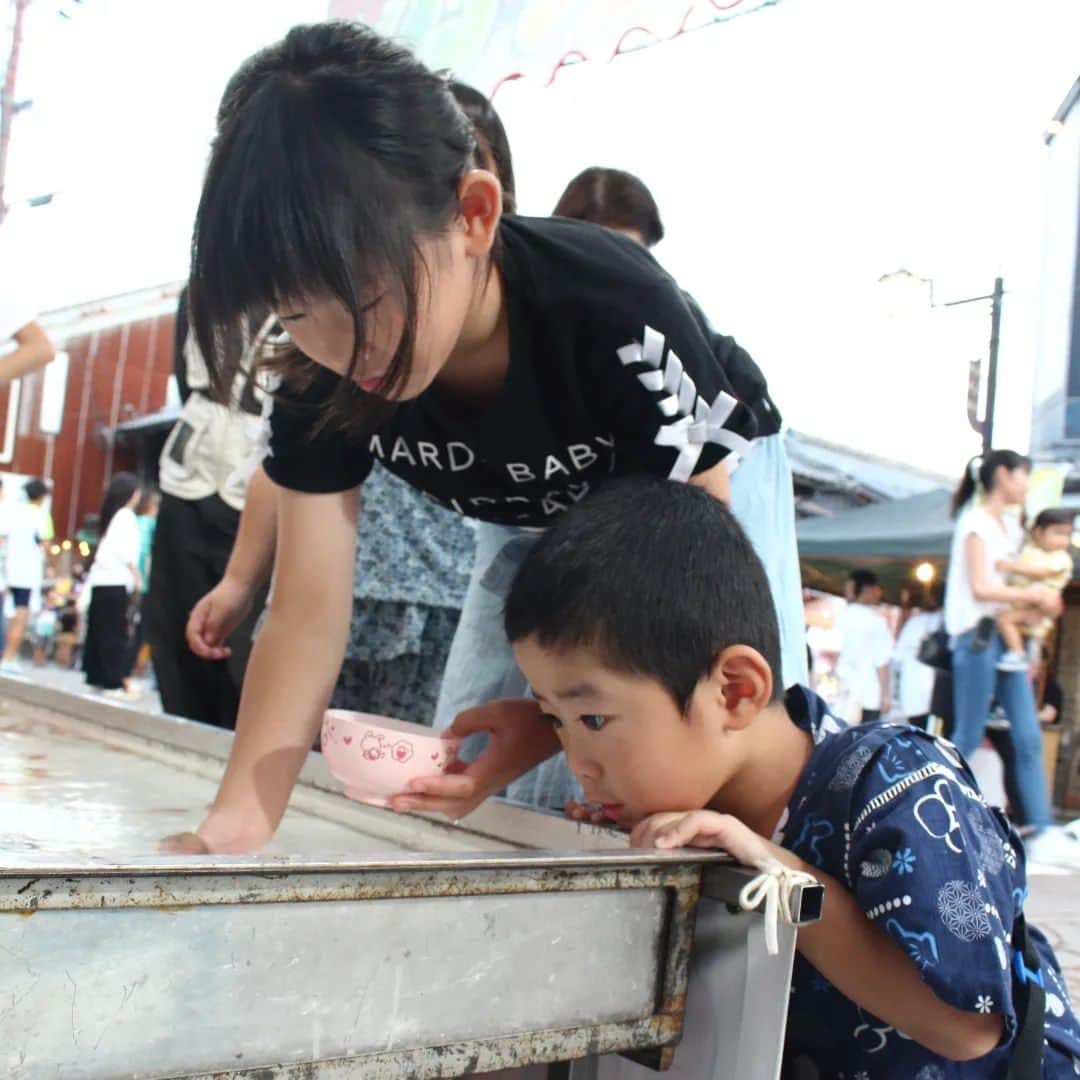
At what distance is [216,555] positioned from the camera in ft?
8.36

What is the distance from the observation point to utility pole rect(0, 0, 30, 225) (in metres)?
10.8

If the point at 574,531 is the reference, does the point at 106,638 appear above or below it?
below

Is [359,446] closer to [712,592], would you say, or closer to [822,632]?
[712,592]

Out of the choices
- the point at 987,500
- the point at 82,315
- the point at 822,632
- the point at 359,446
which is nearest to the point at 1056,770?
the point at 822,632

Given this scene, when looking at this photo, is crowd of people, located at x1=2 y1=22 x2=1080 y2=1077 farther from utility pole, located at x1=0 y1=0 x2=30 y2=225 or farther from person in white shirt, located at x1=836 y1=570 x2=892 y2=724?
utility pole, located at x1=0 y1=0 x2=30 y2=225

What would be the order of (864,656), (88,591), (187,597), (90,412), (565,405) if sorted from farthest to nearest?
(90,412)
(864,656)
(88,591)
(187,597)
(565,405)

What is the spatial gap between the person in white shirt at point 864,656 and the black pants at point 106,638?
10.6ft

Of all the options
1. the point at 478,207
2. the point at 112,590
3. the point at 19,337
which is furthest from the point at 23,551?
the point at 478,207

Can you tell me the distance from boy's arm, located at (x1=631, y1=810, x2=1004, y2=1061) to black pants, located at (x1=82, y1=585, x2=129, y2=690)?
4.29 metres

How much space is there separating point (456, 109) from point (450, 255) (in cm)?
14

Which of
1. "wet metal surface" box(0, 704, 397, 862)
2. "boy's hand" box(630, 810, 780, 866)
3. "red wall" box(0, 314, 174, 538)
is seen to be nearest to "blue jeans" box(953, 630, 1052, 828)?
"wet metal surface" box(0, 704, 397, 862)

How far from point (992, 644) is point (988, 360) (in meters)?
3.69

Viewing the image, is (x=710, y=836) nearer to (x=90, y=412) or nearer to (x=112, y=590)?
(x=112, y=590)

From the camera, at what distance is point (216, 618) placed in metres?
1.68
